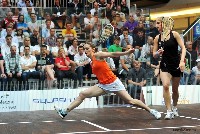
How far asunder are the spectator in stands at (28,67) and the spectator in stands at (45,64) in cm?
17

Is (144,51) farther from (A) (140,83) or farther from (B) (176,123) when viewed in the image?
(B) (176,123)

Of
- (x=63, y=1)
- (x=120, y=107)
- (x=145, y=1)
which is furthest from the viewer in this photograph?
(x=145, y=1)

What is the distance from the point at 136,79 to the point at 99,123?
511 cm

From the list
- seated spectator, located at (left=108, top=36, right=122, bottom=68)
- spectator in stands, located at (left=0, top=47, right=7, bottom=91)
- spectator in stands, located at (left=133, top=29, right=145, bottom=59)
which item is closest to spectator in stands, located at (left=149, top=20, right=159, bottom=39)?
spectator in stands, located at (left=133, top=29, right=145, bottom=59)

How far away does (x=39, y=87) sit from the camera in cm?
1348

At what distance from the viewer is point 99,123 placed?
9273 millimetres

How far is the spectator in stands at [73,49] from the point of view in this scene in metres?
14.6

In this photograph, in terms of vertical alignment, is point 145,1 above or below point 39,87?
above

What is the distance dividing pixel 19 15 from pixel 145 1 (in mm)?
14344

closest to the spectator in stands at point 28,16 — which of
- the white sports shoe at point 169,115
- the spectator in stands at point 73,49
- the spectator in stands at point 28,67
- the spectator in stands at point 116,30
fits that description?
the spectator in stands at point 28,67

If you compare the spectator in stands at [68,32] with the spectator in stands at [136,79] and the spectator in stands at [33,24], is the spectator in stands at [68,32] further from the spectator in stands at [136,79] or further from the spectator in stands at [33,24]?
the spectator in stands at [136,79]

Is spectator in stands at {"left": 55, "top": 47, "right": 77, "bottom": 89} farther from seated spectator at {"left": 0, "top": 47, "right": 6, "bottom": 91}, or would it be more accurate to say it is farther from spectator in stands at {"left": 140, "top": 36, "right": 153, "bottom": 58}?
spectator in stands at {"left": 140, "top": 36, "right": 153, "bottom": 58}

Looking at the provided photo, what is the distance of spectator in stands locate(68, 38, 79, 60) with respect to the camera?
14.6 metres

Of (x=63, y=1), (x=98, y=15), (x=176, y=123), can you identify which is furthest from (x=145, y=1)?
(x=176, y=123)
